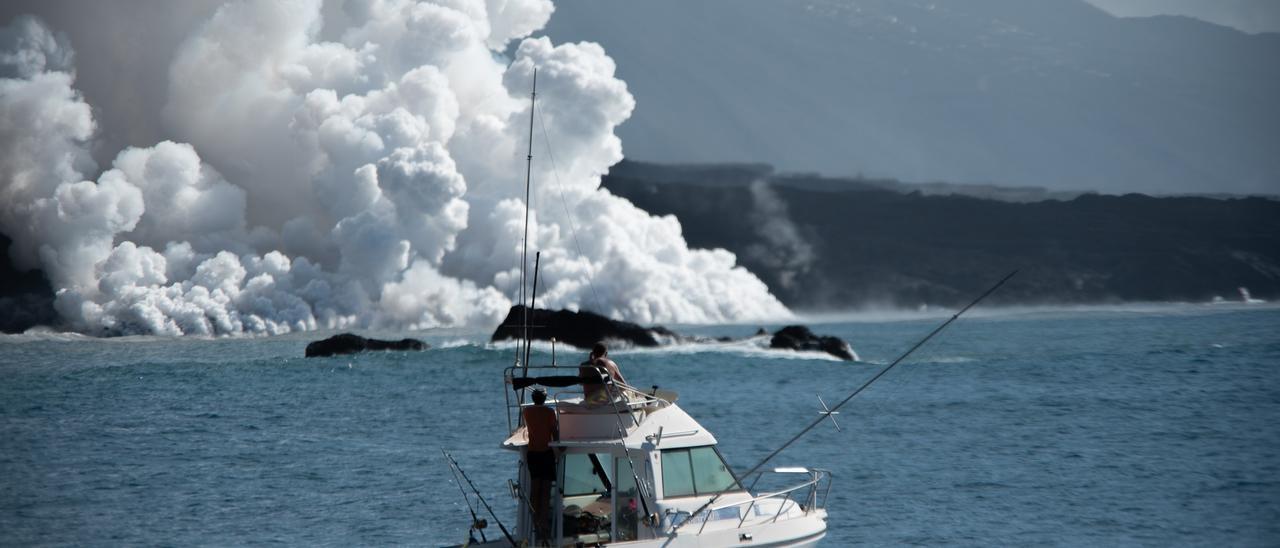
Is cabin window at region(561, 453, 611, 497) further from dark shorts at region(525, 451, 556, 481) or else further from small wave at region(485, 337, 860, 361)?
small wave at region(485, 337, 860, 361)

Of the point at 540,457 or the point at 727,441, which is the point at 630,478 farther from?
the point at 727,441

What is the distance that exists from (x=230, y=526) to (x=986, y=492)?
60.1 ft

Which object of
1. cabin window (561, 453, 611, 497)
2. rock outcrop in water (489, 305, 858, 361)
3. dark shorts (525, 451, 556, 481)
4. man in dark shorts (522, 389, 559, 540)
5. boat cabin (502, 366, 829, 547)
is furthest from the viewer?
rock outcrop in water (489, 305, 858, 361)

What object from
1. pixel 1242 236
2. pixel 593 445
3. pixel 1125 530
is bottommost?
pixel 1125 530

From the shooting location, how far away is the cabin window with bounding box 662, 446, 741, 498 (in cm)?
2159

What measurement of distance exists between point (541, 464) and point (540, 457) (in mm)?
104

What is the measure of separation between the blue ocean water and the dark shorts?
10298 mm

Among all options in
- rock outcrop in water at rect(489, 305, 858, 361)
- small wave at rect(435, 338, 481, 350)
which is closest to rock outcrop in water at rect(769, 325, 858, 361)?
rock outcrop in water at rect(489, 305, 858, 361)

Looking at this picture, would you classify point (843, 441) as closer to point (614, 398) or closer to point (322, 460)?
point (322, 460)

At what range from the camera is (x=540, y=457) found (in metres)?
21.7

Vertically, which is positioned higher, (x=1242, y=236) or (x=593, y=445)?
(x=1242, y=236)

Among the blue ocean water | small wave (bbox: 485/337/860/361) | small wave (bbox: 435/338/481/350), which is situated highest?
small wave (bbox: 435/338/481/350)

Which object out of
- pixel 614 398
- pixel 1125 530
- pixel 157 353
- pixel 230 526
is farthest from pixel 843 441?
pixel 157 353

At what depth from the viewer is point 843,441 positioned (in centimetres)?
4709
